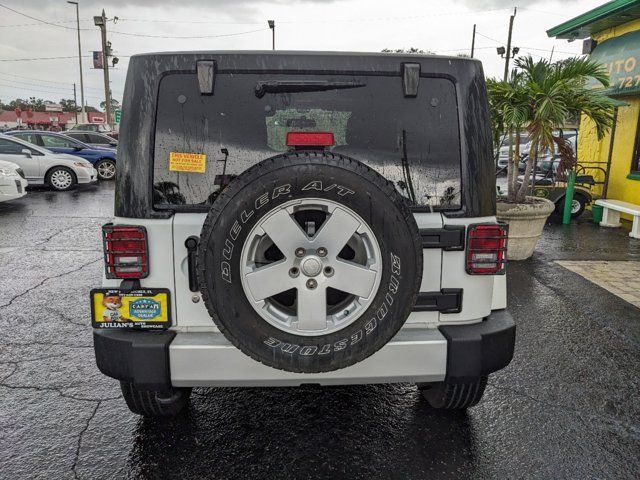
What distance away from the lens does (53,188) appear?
1427 cm

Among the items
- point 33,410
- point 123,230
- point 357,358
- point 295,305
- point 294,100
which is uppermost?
point 294,100

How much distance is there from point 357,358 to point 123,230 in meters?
1.27

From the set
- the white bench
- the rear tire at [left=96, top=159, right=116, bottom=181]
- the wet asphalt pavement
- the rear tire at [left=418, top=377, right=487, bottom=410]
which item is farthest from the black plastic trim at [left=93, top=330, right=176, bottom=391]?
the rear tire at [left=96, top=159, right=116, bottom=181]

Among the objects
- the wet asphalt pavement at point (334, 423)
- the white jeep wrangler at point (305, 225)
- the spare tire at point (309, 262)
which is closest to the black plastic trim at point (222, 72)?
the white jeep wrangler at point (305, 225)

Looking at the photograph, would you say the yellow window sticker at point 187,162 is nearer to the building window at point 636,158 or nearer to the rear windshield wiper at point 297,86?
the rear windshield wiper at point 297,86

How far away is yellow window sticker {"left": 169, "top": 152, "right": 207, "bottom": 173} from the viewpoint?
2.54m

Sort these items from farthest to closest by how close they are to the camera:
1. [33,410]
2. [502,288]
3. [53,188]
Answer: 1. [53,188]
2. [33,410]
3. [502,288]

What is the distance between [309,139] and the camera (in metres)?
2.46

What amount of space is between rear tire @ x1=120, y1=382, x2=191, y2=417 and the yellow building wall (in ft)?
32.6

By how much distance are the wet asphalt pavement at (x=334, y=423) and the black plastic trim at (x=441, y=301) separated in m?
0.83

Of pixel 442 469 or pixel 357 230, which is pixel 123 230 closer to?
pixel 357 230

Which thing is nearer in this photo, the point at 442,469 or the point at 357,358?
the point at 357,358

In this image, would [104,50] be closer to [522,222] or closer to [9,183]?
[9,183]

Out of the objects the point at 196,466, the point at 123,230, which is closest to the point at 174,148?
the point at 123,230
